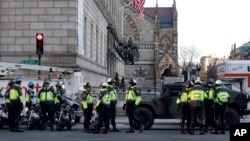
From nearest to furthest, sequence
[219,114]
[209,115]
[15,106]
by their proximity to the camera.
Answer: [219,114], [15,106], [209,115]

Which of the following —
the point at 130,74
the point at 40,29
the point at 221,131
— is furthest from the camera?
the point at 130,74

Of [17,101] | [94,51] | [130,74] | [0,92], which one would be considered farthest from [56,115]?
[130,74]

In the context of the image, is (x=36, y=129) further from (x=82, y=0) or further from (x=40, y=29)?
(x=82, y=0)

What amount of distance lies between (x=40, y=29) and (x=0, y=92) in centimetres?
749

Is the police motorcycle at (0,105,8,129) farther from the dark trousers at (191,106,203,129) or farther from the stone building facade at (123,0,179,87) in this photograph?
the stone building facade at (123,0,179,87)

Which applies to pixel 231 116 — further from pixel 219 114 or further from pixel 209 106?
pixel 219 114

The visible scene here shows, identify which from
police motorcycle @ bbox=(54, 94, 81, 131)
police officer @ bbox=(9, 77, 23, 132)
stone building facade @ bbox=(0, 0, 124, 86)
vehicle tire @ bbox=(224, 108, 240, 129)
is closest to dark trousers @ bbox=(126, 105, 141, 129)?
police motorcycle @ bbox=(54, 94, 81, 131)

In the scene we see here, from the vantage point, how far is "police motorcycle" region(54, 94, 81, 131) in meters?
16.7

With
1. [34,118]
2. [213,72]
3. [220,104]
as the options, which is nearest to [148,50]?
[213,72]

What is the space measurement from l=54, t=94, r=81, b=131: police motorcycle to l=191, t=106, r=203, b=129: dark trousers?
432 cm

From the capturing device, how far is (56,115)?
57.0 ft

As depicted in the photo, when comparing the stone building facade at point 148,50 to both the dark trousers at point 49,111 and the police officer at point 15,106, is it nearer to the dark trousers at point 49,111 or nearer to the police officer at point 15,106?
the dark trousers at point 49,111

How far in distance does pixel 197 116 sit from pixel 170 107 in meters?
1.71

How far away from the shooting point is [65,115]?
16781 mm
